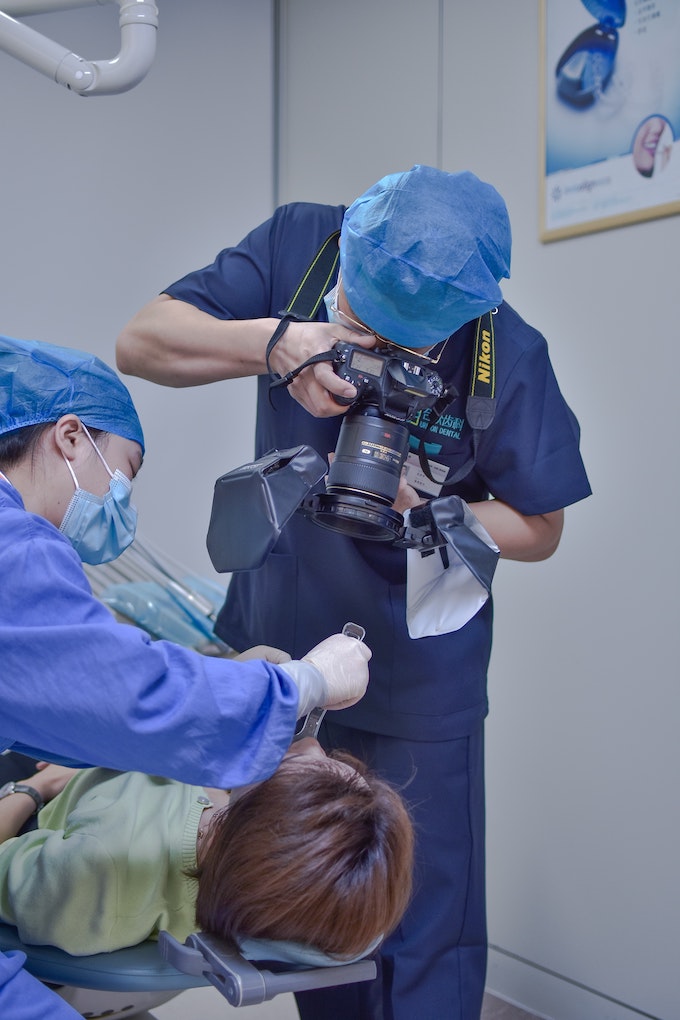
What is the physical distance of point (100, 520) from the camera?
1.24 m

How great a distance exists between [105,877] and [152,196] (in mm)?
1879

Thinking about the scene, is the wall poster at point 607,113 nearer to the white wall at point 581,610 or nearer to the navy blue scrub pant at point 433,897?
the white wall at point 581,610

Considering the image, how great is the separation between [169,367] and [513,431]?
0.51 metres

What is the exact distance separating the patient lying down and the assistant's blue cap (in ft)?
1.61

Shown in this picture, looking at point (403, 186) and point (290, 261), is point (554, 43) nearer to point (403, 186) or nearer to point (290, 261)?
point (290, 261)

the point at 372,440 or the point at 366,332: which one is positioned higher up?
the point at 366,332

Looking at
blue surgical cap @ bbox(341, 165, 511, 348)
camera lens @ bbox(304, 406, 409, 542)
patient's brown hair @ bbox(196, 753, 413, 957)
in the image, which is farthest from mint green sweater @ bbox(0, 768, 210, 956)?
blue surgical cap @ bbox(341, 165, 511, 348)

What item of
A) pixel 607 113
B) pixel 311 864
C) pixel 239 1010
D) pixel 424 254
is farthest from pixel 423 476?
pixel 239 1010

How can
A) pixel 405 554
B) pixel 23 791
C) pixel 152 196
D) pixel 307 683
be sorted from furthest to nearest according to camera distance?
1. pixel 152 196
2. pixel 23 791
3. pixel 405 554
4. pixel 307 683

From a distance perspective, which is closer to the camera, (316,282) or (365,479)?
(365,479)

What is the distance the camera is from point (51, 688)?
0.93m

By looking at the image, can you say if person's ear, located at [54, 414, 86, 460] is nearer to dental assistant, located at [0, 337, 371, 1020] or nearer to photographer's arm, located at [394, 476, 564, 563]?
dental assistant, located at [0, 337, 371, 1020]

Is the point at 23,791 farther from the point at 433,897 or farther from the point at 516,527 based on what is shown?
the point at 516,527

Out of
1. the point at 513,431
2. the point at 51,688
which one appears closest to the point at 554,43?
the point at 513,431
